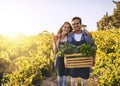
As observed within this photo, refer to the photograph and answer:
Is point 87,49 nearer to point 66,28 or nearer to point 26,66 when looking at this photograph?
point 66,28

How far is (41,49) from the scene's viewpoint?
1151cm

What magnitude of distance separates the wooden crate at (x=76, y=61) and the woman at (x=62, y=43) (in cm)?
34

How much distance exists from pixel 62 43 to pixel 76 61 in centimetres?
52

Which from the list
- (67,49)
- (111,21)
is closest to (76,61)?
(67,49)

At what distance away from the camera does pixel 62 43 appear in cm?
629

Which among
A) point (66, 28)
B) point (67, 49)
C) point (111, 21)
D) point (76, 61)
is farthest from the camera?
point (111, 21)

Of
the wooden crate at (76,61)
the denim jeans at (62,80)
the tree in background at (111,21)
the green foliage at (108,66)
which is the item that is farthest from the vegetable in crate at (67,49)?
the tree in background at (111,21)

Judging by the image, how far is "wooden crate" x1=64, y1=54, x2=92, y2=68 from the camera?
19.3 ft

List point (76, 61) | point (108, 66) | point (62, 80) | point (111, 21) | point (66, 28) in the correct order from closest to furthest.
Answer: point (76, 61)
point (66, 28)
point (62, 80)
point (108, 66)
point (111, 21)

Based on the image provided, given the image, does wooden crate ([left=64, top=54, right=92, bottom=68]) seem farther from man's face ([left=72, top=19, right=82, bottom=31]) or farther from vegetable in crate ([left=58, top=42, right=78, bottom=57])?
man's face ([left=72, top=19, right=82, bottom=31])

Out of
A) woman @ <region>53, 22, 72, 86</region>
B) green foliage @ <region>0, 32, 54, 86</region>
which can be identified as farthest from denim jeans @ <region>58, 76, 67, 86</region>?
green foliage @ <region>0, 32, 54, 86</region>

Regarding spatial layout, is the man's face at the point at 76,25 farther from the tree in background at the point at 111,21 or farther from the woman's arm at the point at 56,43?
the tree in background at the point at 111,21

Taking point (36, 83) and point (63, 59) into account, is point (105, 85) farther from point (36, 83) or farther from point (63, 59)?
point (36, 83)

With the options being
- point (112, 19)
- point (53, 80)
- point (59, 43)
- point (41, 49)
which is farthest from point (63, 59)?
point (112, 19)
